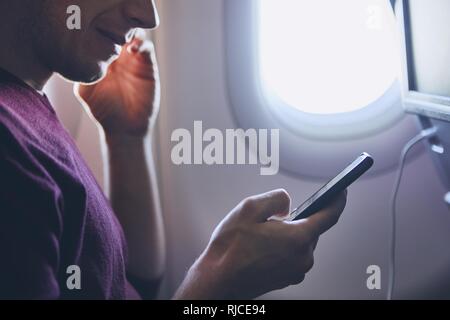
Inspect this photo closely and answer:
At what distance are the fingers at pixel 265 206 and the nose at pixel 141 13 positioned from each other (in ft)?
1.05

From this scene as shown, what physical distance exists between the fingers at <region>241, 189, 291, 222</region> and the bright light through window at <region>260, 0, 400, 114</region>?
21 cm

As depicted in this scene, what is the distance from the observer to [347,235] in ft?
2.89

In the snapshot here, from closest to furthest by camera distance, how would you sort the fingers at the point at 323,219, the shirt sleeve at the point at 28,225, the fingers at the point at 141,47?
the shirt sleeve at the point at 28,225 < the fingers at the point at 323,219 < the fingers at the point at 141,47

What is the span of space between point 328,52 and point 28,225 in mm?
572

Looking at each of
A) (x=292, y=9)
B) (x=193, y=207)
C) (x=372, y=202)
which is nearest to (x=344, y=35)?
(x=292, y=9)

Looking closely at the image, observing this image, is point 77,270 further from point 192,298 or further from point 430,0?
point 430,0

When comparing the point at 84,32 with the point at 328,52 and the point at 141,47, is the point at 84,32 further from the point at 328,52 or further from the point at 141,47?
the point at 328,52

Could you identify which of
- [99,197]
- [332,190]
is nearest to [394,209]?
[332,190]

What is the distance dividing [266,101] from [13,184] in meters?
0.43

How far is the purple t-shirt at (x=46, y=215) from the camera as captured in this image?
1.99ft

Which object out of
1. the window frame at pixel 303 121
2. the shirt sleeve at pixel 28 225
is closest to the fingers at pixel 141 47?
the window frame at pixel 303 121

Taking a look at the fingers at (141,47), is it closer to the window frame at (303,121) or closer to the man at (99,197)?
the man at (99,197)

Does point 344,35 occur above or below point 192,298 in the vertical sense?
above

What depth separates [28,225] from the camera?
61 centimetres
